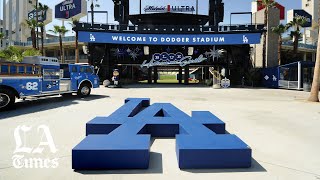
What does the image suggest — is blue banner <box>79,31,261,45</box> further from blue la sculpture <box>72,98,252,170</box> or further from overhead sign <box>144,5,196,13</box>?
blue la sculpture <box>72,98,252,170</box>

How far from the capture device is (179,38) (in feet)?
107

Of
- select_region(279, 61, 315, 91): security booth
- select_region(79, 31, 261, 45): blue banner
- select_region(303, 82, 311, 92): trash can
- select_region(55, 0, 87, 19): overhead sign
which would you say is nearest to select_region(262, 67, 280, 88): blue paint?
select_region(279, 61, 315, 91): security booth

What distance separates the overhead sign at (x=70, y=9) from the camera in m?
63.3

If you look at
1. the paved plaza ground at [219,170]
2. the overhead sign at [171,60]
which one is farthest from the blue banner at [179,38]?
the paved plaza ground at [219,170]

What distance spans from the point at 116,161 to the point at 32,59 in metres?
10.5

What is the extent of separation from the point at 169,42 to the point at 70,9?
43677 millimetres

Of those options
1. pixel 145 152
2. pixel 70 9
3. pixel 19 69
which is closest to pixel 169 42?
pixel 19 69

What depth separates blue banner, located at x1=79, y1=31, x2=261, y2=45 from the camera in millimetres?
32188

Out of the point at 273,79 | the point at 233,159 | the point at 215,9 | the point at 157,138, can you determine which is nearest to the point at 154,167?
the point at 233,159

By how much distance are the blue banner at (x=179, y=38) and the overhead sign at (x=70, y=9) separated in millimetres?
36611

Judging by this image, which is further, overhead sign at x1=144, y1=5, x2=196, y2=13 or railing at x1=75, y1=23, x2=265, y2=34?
overhead sign at x1=144, y1=5, x2=196, y2=13

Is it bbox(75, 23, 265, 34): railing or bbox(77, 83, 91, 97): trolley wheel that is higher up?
bbox(75, 23, 265, 34): railing

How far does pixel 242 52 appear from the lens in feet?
116

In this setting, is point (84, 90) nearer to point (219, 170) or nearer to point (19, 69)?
point (19, 69)
